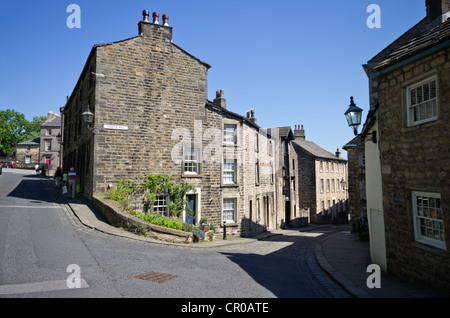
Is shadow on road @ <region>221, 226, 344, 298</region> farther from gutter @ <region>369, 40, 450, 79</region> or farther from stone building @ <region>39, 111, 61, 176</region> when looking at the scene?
stone building @ <region>39, 111, 61, 176</region>

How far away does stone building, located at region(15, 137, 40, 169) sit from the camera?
56.8 m

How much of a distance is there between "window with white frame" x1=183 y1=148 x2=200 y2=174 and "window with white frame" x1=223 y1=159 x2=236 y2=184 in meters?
2.05

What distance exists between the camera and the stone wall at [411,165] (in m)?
6.29

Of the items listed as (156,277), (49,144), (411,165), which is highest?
(49,144)

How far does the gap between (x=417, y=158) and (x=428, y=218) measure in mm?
1420

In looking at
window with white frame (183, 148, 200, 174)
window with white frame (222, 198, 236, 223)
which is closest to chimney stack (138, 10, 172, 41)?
window with white frame (183, 148, 200, 174)

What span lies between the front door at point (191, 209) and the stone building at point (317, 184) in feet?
Result: 77.5

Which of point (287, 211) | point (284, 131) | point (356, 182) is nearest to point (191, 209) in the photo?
point (356, 182)

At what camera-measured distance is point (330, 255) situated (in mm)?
11562

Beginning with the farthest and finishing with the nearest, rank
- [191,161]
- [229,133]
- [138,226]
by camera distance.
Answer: [229,133] < [191,161] < [138,226]

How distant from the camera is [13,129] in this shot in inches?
2616

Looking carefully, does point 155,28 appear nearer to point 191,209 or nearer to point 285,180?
point 191,209

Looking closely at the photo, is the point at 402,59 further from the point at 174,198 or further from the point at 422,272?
the point at 174,198

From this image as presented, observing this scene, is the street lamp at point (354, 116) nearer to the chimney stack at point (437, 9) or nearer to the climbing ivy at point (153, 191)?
the chimney stack at point (437, 9)
